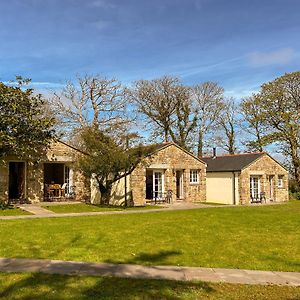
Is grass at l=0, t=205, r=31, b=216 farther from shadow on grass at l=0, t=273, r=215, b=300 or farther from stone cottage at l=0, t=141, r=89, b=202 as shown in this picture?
shadow on grass at l=0, t=273, r=215, b=300

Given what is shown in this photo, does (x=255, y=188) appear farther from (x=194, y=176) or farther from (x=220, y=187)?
(x=194, y=176)

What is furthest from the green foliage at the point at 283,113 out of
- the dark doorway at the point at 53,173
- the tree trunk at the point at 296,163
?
the dark doorway at the point at 53,173

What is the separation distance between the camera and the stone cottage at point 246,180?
27.3m

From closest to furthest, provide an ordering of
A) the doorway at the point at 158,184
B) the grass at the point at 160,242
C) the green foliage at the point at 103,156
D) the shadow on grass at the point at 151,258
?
the shadow on grass at the point at 151,258 < the grass at the point at 160,242 < the green foliage at the point at 103,156 < the doorway at the point at 158,184

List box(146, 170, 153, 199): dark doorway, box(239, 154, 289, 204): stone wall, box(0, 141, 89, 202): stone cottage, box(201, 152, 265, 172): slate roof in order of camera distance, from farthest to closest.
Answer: box(201, 152, 265, 172): slate roof, box(239, 154, 289, 204): stone wall, box(146, 170, 153, 199): dark doorway, box(0, 141, 89, 202): stone cottage

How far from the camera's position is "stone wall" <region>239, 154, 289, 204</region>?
89.2ft

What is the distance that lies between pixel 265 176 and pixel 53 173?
1547 cm

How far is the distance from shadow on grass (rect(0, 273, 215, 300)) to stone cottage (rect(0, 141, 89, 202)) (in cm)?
1518

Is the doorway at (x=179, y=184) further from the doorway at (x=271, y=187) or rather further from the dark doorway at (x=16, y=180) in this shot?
the dark doorway at (x=16, y=180)

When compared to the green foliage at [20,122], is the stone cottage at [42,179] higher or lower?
lower

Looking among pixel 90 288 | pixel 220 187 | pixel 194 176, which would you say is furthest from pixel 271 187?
pixel 90 288

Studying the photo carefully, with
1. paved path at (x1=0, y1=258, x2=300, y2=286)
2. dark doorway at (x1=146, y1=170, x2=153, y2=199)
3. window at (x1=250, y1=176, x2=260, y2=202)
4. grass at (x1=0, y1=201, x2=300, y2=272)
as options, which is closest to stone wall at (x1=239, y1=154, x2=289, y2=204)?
window at (x1=250, y1=176, x2=260, y2=202)

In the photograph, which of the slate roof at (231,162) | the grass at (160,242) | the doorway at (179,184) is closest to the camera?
the grass at (160,242)

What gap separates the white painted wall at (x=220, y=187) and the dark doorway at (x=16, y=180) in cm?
1362
